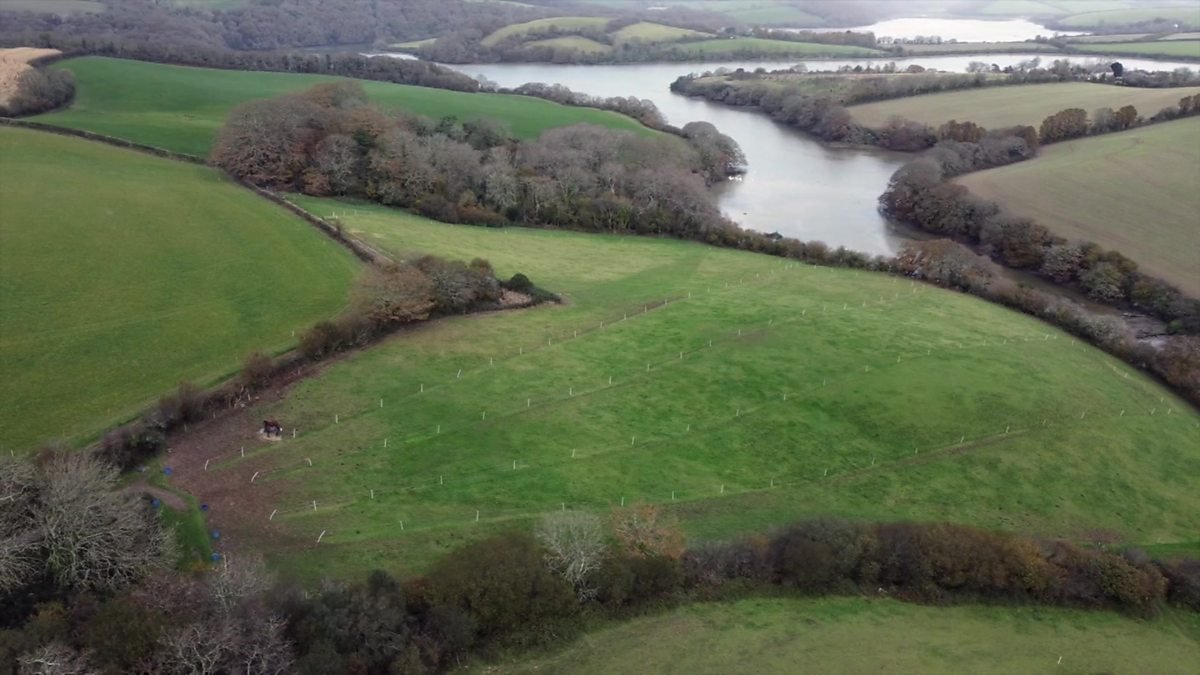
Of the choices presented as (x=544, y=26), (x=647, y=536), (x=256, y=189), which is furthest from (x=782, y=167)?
(x=544, y=26)

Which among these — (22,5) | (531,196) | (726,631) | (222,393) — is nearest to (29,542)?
(222,393)

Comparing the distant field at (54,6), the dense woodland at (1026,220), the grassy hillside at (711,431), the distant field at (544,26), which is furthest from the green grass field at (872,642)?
the distant field at (544,26)

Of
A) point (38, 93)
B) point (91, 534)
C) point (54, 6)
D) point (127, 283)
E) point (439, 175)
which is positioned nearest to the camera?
point (91, 534)

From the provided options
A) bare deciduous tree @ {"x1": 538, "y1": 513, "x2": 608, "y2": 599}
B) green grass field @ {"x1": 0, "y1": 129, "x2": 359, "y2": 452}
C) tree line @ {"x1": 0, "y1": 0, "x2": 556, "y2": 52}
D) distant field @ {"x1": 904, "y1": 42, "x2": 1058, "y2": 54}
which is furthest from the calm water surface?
bare deciduous tree @ {"x1": 538, "y1": 513, "x2": 608, "y2": 599}

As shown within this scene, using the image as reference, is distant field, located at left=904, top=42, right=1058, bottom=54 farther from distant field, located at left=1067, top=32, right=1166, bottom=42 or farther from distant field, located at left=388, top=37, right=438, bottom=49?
distant field, located at left=388, top=37, right=438, bottom=49

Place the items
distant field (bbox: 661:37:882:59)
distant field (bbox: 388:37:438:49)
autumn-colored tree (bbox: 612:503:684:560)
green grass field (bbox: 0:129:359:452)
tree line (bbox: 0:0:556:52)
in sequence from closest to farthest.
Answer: autumn-colored tree (bbox: 612:503:684:560) → green grass field (bbox: 0:129:359:452) → tree line (bbox: 0:0:556:52) → distant field (bbox: 661:37:882:59) → distant field (bbox: 388:37:438:49)

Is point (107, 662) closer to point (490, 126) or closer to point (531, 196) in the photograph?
point (531, 196)

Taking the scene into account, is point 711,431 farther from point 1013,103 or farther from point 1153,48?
point 1153,48
